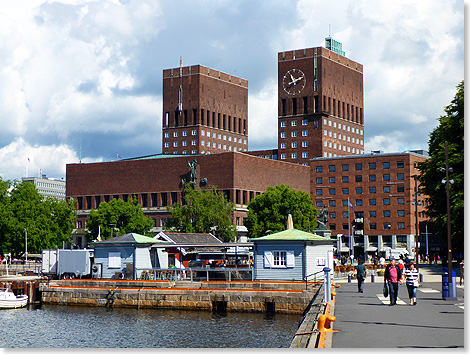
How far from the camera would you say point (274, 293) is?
168 feet

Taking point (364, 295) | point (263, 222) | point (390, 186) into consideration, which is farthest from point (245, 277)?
point (390, 186)

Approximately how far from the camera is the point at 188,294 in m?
54.6

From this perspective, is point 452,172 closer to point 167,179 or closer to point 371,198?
point 167,179

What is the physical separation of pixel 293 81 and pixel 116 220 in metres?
77.6

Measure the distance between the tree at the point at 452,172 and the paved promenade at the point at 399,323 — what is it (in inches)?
1113

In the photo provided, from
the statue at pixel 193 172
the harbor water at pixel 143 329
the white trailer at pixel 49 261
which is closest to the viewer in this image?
the harbor water at pixel 143 329

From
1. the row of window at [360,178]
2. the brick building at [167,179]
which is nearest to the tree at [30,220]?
the brick building at [167,179]

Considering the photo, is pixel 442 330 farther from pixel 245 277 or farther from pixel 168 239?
pixel 168 239

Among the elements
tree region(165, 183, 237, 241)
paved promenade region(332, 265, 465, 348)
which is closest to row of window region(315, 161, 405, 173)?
tree region(165, 183, 237, 241)

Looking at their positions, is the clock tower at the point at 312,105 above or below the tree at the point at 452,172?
above

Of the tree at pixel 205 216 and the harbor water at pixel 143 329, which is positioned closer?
the harbor water at pixel 143 329

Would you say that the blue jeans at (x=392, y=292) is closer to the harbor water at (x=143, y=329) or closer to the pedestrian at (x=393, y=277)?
the pedestrian at (x=393, y=277)

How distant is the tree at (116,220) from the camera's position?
407 feet

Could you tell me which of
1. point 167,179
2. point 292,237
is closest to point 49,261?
point 292,237
